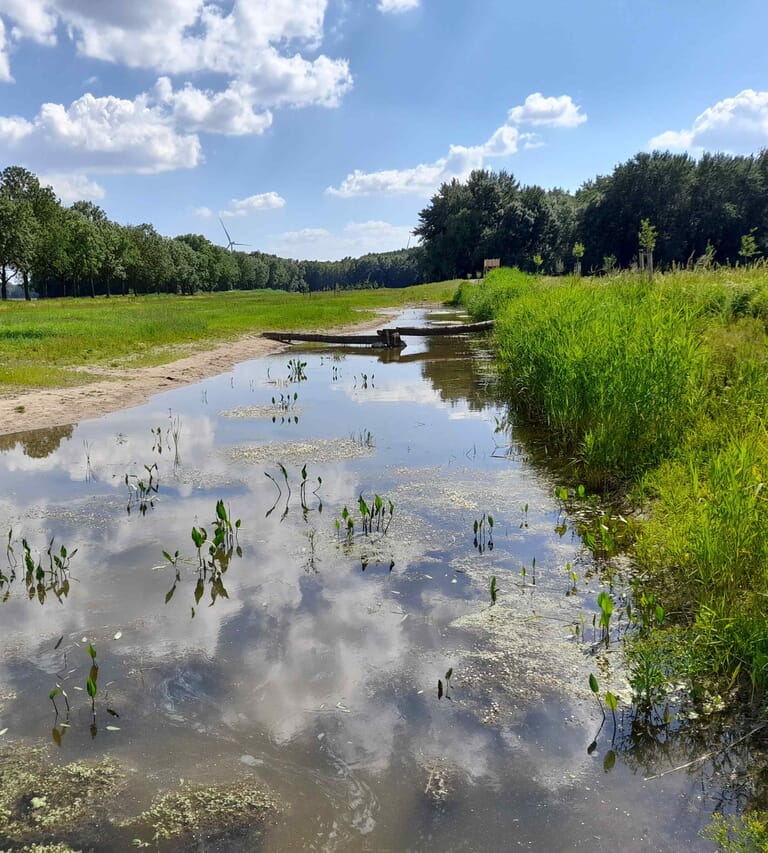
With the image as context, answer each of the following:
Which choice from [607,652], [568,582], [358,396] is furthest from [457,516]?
[358,396]

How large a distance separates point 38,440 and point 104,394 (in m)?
3.87

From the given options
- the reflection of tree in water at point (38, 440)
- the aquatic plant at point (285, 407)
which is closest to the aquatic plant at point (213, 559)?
Result: the reflection of tree in water at point (38, 440)

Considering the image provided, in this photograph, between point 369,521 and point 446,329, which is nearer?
point 369,521

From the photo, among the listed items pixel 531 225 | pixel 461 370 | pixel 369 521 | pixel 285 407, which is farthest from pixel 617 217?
pixel 369 521

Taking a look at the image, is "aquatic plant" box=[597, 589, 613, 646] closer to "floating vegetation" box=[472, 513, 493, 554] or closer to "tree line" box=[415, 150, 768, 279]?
"floating vegetation" box=[472, 513, 493, 554]

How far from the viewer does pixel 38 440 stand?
1156 centimetres

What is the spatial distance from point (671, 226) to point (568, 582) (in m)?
72.9

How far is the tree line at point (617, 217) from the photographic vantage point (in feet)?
220

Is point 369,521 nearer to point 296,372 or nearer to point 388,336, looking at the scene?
point 296,372

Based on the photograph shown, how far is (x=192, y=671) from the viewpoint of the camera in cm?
461

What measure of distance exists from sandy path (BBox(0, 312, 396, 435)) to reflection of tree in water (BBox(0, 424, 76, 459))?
243 millimetres

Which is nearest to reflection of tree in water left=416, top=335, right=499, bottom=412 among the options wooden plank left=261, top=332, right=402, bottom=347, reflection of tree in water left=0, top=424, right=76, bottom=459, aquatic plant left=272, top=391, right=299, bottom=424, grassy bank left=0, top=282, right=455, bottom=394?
wooden plank left=261, top=332, right=402, bottom=347

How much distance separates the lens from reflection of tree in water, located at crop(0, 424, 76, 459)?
35.7 feet

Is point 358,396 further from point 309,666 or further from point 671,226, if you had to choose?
point 671,226
